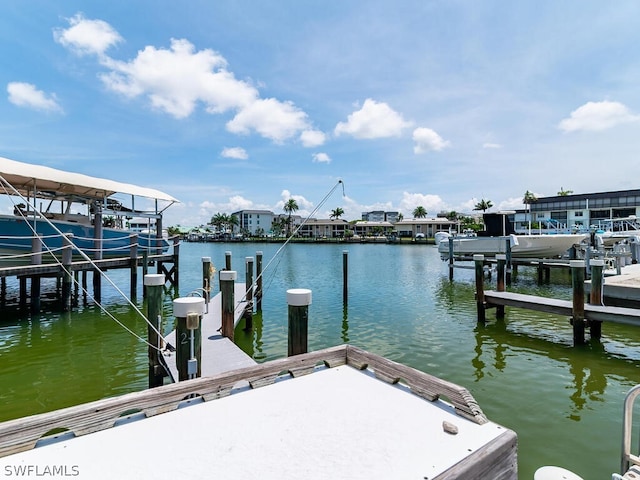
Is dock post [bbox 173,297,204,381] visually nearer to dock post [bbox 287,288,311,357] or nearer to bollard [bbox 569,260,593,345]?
dock post [bbox 287,288,311,357]

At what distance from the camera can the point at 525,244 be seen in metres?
23.2

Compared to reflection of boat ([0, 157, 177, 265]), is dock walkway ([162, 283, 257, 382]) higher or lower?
lower

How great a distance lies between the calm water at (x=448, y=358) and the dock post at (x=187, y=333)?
10.2 feet

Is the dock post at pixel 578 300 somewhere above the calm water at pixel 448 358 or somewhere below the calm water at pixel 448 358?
above

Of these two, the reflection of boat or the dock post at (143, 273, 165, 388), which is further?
the reflection of boat

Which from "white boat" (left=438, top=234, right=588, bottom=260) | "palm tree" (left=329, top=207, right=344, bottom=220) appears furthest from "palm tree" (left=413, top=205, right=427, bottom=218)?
"white boat" (left=438, top=234, right=588, bottom=260)

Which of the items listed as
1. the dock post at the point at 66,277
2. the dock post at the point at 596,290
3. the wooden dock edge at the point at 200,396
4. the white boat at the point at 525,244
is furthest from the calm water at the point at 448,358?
the white boat at the point at 525,244

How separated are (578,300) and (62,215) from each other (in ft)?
66.7

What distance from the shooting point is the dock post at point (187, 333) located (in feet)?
16.0

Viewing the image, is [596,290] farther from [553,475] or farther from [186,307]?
[186,307]

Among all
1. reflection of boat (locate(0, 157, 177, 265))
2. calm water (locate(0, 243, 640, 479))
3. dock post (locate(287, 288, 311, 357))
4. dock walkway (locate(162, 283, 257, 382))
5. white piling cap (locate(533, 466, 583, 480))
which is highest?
reflection of boat (locate(0, 157, 177, 265))

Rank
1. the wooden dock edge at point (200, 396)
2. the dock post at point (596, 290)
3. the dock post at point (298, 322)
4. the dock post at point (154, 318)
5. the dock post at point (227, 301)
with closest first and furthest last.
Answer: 1. the wooden dock edge at point (200, 396)
2. the dock post at point (298, 322)
3. the dock post at point (154, 318)
4. the dock post at point (227, 301)
5. the dock post at point (596, 290)

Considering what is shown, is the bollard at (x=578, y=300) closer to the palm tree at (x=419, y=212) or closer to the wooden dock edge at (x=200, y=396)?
the wooden dock edge at (x=200, y=396)

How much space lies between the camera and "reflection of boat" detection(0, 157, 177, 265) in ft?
42.2
